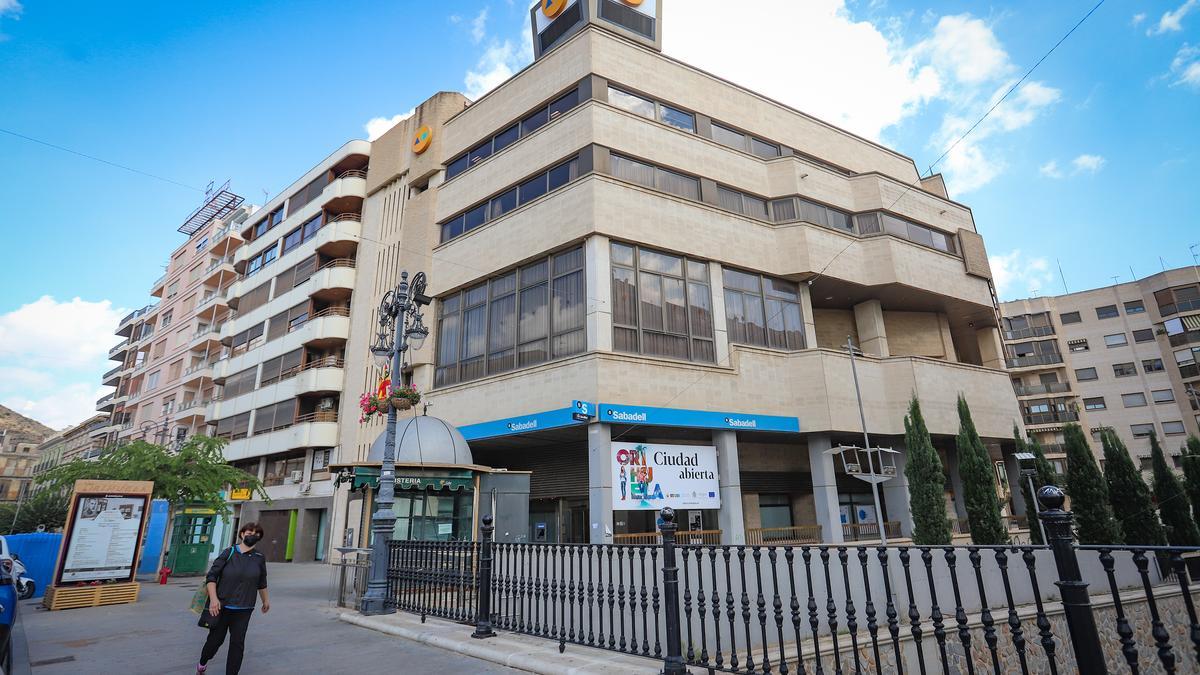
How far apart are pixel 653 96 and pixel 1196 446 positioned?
906 inches

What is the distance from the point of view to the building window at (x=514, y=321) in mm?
19422

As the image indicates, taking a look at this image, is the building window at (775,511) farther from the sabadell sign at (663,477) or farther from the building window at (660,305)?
the building window at (660,305)

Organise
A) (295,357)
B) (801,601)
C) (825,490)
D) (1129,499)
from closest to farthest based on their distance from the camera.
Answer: (801,601) → (1129,499) → (825,490) → (295,357)

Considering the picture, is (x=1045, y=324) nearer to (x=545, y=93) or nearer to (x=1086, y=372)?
(x=1086, y=372)

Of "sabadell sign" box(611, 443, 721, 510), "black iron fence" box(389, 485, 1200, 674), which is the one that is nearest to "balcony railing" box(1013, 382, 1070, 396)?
"black iron fence" box(389, 485, 1200, 674)

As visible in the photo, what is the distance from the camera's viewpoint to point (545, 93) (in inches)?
880

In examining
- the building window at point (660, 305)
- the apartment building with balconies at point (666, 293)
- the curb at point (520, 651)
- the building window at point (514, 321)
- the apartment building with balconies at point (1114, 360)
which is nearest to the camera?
the curb at point (520, 651)

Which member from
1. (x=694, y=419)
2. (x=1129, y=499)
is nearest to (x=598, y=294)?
(x=694, y=419)

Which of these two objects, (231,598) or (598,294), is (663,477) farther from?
(231,598)

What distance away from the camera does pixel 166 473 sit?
21203 millimetres

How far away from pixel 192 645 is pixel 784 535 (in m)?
18.4

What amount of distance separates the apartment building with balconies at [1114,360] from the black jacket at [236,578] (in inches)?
2361

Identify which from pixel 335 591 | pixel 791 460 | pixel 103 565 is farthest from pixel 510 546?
pixel 791 460

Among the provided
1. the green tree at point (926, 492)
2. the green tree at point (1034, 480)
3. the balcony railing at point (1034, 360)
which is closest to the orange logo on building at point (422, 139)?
the green tree at point (926, 492)
